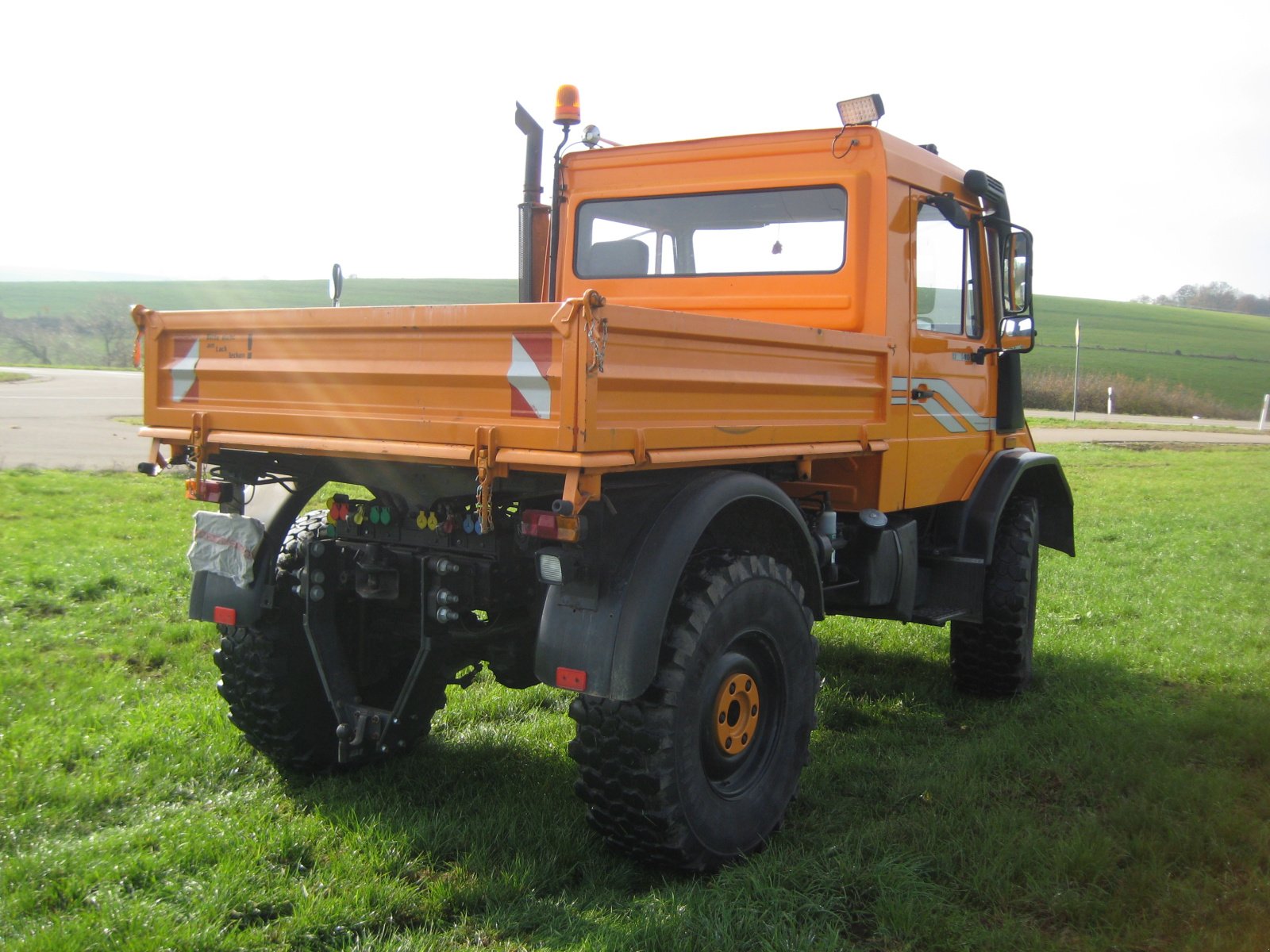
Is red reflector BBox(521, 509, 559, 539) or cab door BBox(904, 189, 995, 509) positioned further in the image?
cab door BBox(904, 189, 995, 509)

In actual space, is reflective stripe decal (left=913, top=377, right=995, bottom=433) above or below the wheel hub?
above

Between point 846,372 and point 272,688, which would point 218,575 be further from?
point 846,372

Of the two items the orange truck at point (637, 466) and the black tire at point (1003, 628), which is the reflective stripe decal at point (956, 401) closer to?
the orange truck at point (637, 466)

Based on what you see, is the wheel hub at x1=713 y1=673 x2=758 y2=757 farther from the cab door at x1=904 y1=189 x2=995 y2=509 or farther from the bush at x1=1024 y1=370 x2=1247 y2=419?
the bush at x1=1024 y1=370 x2=1247 y2=419

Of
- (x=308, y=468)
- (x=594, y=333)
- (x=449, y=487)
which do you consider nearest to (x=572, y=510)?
(x=594, y=333)

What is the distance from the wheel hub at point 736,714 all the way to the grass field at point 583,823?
1.17 feet

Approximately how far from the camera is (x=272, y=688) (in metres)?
3.77

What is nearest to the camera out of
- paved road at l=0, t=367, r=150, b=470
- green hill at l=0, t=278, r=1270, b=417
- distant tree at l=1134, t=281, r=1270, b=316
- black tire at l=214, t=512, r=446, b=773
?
black tire at l=214, t=512, r=446, b=773

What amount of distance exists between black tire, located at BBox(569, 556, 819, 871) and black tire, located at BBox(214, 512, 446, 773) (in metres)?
1.00

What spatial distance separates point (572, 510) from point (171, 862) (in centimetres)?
171

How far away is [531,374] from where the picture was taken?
9.02 ft

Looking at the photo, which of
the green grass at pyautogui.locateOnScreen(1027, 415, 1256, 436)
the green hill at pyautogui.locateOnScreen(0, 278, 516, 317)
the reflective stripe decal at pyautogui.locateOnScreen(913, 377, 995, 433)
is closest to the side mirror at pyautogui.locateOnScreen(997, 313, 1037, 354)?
the reflective stripe decal at pyautogui.locateOnScreen(913, 377, 995, 433)

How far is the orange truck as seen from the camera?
2.91 metres

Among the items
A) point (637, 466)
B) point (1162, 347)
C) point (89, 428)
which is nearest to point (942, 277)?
point (637, 466)
